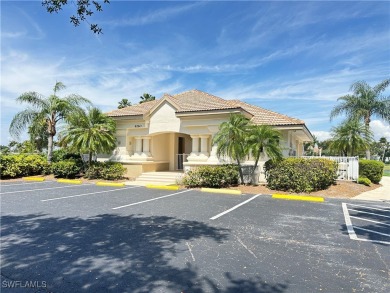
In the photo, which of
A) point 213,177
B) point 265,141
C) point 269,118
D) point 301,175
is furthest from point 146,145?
point 301,175

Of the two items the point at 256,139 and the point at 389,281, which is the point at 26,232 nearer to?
the point at 389,281

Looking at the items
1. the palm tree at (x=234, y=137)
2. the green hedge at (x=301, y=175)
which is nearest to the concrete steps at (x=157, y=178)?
the palm tree at (x=234, y=137)

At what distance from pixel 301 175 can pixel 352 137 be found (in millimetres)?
8646

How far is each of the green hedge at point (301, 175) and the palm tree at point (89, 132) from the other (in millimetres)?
10913

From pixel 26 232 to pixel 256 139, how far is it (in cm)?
1084

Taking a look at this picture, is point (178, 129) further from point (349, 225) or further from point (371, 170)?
point (371, 170)

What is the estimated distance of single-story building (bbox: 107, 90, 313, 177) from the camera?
1673 centimetres

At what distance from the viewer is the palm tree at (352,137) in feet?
61.4

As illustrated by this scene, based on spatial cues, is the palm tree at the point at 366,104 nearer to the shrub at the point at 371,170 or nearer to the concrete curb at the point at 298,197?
the shrub at the point at 371,170

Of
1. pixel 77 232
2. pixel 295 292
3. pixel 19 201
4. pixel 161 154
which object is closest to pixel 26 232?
pixel 77 232

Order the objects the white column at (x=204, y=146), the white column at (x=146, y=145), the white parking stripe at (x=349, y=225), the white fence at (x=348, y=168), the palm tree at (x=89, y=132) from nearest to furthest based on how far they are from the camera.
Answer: the white parking stripe at (x=349, y=225) → the white fence at (x=348, y=168) → the palm tree at (x=89, y=132) → the white column at (x=204, y=146) → the white column at (x=146, y=145)

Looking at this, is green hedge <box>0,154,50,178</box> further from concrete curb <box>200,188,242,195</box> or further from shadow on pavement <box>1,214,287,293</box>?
concrete curb <box>200,188,242,195</box>

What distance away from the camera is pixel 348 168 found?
16.1 m

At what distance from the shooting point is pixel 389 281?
4.02 meters
